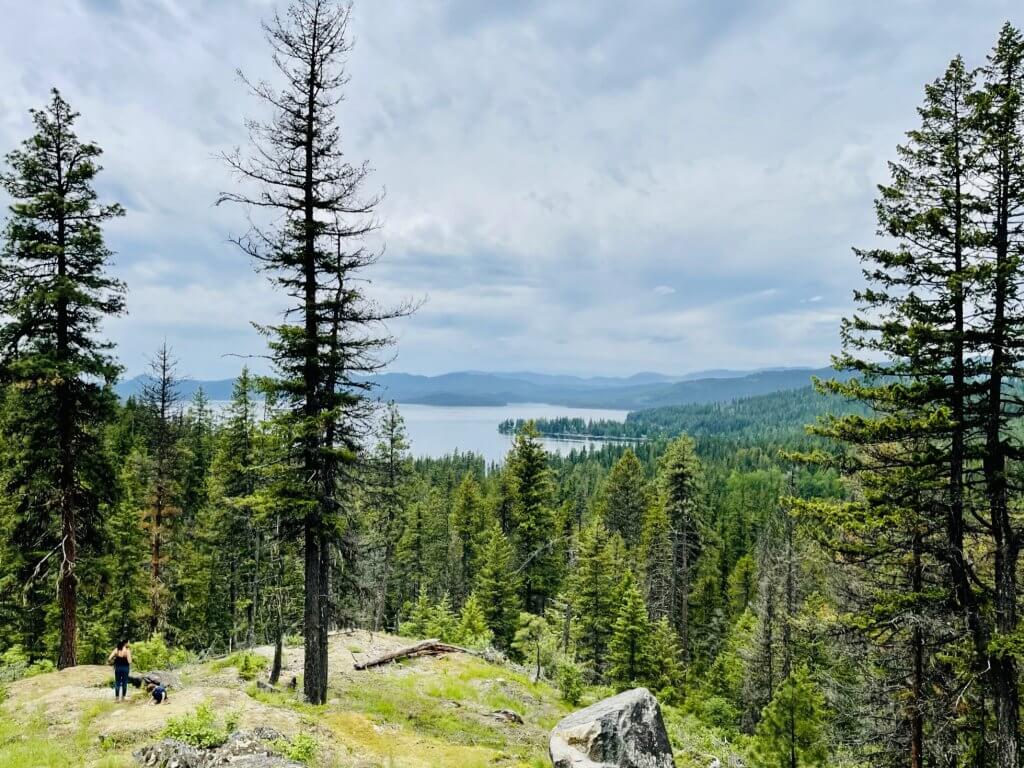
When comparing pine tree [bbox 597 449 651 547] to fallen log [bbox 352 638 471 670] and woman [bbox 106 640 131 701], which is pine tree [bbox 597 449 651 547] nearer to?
fallen log [bbox 352 638 471 670]

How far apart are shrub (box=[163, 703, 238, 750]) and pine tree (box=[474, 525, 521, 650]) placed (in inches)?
969

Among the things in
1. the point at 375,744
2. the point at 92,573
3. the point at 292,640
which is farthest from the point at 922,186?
the point at 292,640

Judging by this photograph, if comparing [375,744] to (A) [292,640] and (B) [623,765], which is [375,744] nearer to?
(B) [623,765]

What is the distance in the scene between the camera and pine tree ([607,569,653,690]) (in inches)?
1051

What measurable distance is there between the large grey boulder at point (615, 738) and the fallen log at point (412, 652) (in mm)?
12698

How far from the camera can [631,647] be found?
26.8m

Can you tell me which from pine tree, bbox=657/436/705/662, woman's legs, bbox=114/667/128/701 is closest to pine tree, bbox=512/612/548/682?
pine tree, bbox=657/436/705/662

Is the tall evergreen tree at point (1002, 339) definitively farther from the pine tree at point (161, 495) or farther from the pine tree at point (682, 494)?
the pine tree at point (161, 495)

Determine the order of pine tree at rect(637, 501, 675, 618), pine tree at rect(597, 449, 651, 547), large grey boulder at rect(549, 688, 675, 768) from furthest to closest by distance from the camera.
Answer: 1. pine tree at rect(597, 449, 651, 547)
2. pine tree at rect(637, 501, 675, 618)
3. large grey boulder at rect(549, 688, 675, 768)

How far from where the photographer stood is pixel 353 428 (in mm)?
14938

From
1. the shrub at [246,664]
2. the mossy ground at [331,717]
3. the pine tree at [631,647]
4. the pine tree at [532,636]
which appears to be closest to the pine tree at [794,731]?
the mossy ground at [331,717]

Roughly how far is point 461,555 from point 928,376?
148 ft

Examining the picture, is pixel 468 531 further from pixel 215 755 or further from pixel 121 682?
pixel 215 755

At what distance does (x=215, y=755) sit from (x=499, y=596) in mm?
26209
